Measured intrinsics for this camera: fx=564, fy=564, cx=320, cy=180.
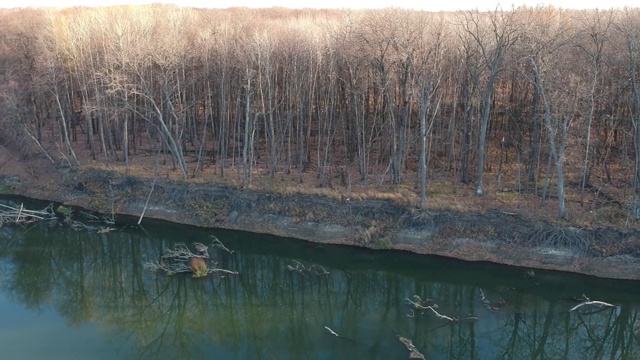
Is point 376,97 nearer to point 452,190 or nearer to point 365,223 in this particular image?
point 452,190

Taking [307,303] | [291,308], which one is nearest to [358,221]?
[307,303]

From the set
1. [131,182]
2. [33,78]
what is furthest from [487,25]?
[33,78]

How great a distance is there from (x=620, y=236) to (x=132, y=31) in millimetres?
30594

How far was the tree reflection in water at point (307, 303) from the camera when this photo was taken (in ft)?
69.8

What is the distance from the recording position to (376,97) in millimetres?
38125

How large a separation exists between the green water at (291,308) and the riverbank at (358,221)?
0.88 m

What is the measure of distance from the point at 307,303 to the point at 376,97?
17845mm

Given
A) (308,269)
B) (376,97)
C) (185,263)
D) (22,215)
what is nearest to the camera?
(308,269)

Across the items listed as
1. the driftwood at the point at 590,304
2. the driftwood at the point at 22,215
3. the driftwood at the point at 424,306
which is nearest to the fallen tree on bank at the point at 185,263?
the driftwood at the point at 424,306

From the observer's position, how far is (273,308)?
24344 millimetres

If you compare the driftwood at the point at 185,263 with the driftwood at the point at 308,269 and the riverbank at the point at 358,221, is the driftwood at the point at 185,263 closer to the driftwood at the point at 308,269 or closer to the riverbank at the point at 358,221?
the driftwood at the point at 308,269

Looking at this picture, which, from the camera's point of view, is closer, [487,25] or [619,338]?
[619,338]

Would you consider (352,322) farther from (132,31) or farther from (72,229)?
(132,31)

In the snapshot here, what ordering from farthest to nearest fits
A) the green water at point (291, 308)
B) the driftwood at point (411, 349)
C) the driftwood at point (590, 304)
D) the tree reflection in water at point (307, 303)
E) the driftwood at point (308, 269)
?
the driftwood at point (308, 269), the driftwood at point (590, 304), the tree reflection in water at point (307, 303), the green water at point (291, 308), the driftwood at point (411, 349)
